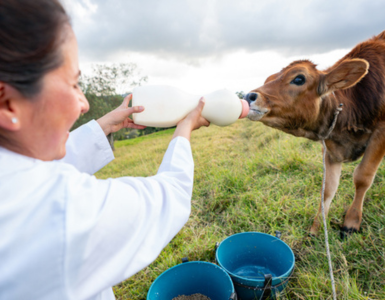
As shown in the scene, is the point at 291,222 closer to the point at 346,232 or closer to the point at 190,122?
the point at 346,232

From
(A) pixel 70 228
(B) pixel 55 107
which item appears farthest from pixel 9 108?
(A) pixel 70 228

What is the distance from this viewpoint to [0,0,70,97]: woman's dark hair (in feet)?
2.24

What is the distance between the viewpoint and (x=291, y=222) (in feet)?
9.63

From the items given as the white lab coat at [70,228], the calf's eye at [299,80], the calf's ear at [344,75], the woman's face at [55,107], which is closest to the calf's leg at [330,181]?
the calf's ear at [344,75]

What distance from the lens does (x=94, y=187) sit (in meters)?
0.85

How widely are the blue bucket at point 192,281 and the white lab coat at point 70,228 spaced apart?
3.99 feet

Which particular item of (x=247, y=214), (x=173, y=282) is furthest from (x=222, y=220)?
(x=173, y=282)

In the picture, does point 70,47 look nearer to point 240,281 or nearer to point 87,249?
point 87,249

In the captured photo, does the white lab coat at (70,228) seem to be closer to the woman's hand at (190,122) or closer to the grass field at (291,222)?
the woman's hand at (190,122)

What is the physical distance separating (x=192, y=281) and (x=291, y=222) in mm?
1348

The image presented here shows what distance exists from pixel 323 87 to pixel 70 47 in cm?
244

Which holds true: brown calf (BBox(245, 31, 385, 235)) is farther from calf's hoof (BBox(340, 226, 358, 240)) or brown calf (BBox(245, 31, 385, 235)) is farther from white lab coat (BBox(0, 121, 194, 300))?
white lab coat (BBox(0, 121, 194, 300))

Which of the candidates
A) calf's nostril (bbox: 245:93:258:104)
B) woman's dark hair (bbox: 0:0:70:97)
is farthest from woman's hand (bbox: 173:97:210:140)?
calf's nostril (bbox: 245:93:258:104)

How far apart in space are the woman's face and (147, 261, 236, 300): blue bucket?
4.88 feet
